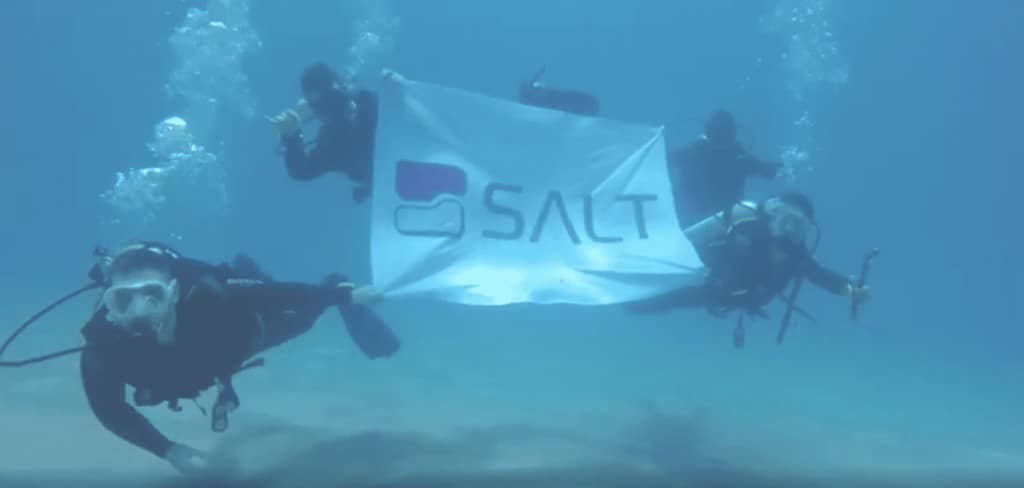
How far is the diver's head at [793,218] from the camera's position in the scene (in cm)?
679

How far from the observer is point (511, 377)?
12.4 m

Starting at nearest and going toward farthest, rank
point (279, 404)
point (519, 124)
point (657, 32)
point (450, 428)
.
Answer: point (519, 124)
point (450, 428)
point (279, 404)
point (657, 32)

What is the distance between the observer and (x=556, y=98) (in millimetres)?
7191

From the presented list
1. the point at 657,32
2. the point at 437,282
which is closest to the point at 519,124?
the point at 437,282

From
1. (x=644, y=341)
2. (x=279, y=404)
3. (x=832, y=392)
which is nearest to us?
(x=279, y=404)

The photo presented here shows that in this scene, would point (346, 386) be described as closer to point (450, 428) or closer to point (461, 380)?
point (461, 380)

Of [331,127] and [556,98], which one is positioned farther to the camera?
[556,98]

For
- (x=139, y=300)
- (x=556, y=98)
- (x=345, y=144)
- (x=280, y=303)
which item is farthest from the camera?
(x=556, y=98)

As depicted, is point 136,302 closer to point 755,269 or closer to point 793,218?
point 755,269

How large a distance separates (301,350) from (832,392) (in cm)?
897

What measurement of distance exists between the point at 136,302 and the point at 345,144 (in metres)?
2.79

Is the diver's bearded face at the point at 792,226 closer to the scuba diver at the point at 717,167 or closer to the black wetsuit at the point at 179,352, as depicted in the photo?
the scuba diver at the point at 717,167

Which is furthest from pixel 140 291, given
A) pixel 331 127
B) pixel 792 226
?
pixel 792 226

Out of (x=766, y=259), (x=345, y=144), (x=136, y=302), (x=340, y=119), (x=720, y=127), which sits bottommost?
(x=136, y=302)
